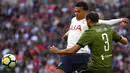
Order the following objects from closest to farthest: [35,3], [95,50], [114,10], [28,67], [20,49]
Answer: [95,50]
[28,67]
[20,49]
[114,10]
[35,3]

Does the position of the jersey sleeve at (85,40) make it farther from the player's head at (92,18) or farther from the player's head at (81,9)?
the player's head at (81,9)

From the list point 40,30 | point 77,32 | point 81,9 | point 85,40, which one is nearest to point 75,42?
point 77,32

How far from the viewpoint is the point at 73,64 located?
10523 millimetres

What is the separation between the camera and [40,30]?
75.8 feet

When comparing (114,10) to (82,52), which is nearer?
(82,52)

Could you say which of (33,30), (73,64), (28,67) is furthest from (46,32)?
(73,64)

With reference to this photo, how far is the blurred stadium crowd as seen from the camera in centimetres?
2022

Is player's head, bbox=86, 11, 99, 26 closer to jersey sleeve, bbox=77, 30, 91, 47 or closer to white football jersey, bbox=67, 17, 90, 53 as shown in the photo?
jersey sleeve, bbox=77, 30, 91, 47

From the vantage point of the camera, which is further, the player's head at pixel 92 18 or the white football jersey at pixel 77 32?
the white football jersey at pixel 77 32

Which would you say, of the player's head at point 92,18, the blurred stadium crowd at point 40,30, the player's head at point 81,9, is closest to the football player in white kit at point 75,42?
the player's head at point 81,9

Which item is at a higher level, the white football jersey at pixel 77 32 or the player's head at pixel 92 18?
the player's head at pixel 92 18

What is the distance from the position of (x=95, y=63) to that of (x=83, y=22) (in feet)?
4.33

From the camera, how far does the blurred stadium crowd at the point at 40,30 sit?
2022 cm

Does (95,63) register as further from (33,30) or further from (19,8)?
(19,8)
